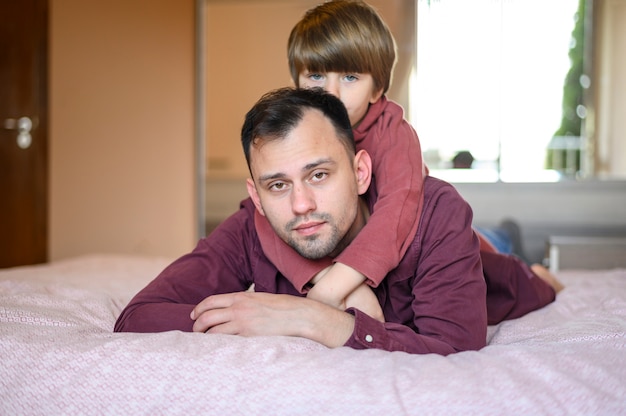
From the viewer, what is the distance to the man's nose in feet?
4.51

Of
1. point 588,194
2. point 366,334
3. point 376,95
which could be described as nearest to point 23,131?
point 376,95

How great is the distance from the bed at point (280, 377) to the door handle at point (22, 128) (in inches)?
136

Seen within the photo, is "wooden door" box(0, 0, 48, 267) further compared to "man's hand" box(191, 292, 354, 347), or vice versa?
"wooden door" box(0, 0, 48, 267)

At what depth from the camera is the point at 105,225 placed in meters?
5.02

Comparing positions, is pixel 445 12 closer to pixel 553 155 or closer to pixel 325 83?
pixel 553 155

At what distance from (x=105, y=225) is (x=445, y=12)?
Answer: 3109mm

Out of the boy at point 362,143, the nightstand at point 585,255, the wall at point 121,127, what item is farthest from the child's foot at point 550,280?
the wall at point 121,127

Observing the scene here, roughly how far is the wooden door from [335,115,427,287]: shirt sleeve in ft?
11.1

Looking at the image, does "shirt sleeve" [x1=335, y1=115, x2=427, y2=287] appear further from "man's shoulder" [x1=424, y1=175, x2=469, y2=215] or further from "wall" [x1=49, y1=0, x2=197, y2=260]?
"wall" [x1=49, y1=0, x2=197, y2=260]

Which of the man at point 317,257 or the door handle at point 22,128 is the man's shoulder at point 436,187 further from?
the door handle at point 22,128

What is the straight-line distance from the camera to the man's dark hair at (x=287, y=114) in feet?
4.66

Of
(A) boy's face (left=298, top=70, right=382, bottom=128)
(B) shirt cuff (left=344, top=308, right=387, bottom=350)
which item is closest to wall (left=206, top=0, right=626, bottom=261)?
(A) boy's face (left=298, top=70, right=382, bottom=128)

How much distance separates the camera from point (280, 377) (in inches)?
42.1

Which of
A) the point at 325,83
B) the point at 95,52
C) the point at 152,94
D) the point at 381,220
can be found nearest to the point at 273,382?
the point at 381,220
